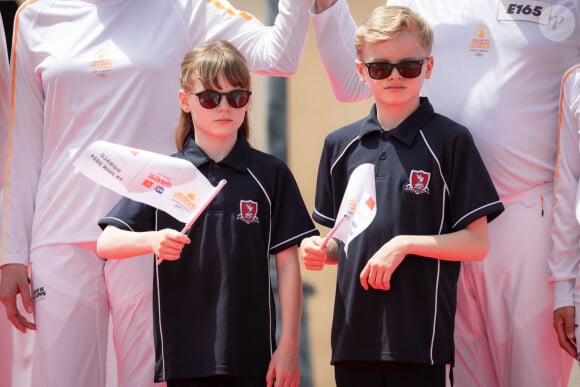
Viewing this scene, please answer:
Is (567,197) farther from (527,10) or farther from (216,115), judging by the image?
(216,115)

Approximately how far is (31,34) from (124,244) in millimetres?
1010

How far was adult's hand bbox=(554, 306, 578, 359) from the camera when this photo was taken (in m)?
3.33

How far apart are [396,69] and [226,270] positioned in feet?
2.66

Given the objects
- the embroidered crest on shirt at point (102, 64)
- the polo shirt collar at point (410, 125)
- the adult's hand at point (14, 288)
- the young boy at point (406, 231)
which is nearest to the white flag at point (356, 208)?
the young boy at point (406, 231)

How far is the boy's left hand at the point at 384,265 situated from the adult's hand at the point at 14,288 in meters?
1.28

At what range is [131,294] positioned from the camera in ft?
11.9

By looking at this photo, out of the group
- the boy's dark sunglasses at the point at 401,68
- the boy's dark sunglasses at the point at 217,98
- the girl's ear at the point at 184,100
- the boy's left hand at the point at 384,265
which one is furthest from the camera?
the girl's ear at the point at 184,100

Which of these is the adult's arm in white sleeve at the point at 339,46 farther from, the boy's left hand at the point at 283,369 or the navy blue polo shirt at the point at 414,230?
the boy's left hand at the point at 283,369

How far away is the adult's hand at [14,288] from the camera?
3.72 metres

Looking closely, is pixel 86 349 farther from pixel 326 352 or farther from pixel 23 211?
pixel 326 352

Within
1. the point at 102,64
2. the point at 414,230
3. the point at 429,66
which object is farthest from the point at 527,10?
the point at 102,64

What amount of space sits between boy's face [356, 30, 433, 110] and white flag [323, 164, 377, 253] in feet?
0.87

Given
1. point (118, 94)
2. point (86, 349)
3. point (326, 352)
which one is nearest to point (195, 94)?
point (118, 94)

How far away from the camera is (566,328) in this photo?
334 centimetres
